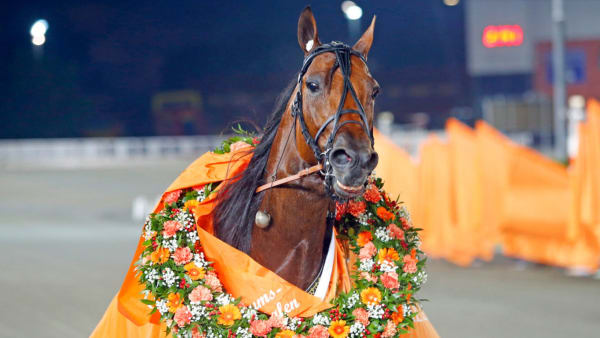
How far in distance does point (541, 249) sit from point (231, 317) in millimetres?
5823

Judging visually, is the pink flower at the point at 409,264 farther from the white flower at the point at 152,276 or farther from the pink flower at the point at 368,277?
the white flower at the point at 152,276

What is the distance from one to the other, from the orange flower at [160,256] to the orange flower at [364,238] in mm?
777

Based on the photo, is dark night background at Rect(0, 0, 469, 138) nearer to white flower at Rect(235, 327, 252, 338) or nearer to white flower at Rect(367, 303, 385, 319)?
white flower at Rect(367, 303, 385, 319)

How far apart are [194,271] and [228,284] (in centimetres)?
14

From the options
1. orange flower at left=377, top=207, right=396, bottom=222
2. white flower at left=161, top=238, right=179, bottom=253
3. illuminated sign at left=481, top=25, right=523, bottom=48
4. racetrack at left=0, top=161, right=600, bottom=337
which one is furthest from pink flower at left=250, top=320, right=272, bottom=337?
illuminated sign at left=481, top=25, right=523, bottom=48

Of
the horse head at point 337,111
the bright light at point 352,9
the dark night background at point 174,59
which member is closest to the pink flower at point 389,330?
the horse head at point 337,111

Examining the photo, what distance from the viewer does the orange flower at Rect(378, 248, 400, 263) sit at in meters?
3.19

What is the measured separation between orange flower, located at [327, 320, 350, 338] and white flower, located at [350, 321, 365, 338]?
31 millimetres

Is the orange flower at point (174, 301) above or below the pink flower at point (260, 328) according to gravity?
above

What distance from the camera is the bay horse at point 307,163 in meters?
2.66

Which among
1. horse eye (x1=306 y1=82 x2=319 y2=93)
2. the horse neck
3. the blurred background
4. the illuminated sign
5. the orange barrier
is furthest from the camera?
the illuminated sign

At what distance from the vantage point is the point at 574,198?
7609mm

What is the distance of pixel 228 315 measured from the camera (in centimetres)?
298

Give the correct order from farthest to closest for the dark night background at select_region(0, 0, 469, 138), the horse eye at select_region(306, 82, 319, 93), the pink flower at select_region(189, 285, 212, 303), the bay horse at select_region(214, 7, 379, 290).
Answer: the dark night background at select_region(0, 0, 469, 138) → the pink flower at select_region(189, 285, 212, 303) → the horse eye at select_region(306, 82, 319, 93) → the bay horse at select_region(214, 7, 379, 290)
